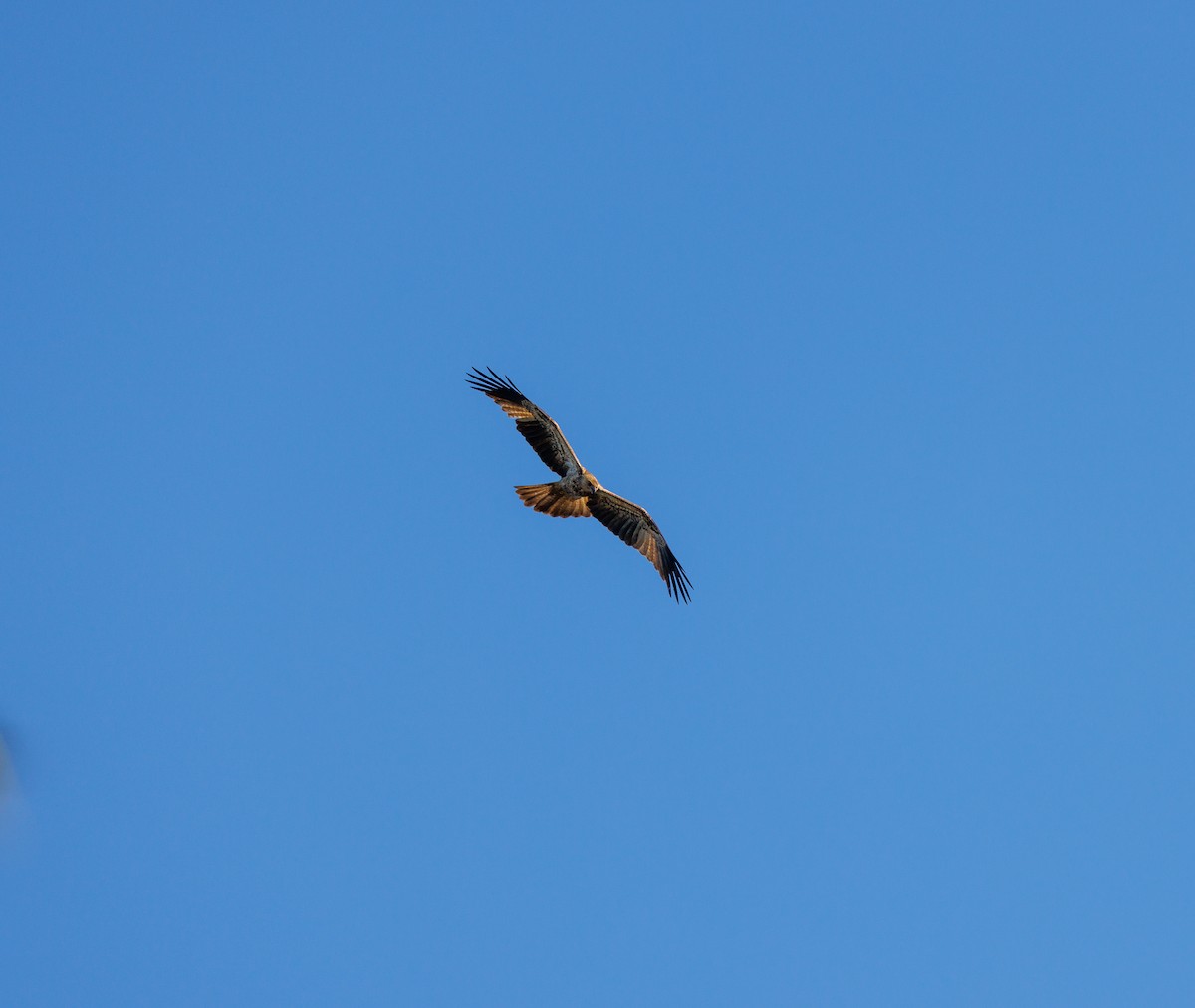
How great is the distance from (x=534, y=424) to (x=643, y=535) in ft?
9.49

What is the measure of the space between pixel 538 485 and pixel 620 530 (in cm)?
225

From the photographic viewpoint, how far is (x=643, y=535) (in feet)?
71.9

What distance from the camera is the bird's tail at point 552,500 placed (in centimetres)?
2003

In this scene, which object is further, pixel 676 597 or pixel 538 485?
pixel 676 597

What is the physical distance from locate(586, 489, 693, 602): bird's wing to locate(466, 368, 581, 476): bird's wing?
4.69ft

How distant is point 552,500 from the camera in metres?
20.3

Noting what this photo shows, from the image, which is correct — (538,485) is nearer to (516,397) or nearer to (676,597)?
(516,397)

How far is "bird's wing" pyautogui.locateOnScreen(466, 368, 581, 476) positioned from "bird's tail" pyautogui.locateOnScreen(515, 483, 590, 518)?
31 centimetres

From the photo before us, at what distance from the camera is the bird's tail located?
20031 millimetres

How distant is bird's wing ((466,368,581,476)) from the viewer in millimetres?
20047

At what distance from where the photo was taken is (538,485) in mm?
20062

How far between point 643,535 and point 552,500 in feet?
7.21

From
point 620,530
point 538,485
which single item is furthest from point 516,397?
point 620,530

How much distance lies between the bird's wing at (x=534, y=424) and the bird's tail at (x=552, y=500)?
31 cm
